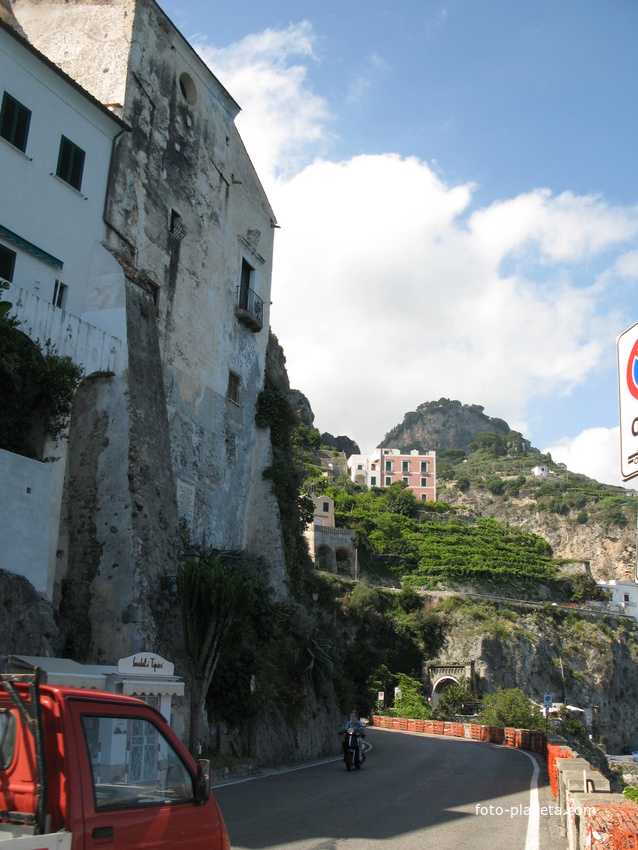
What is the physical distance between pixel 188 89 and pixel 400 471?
8547 cm

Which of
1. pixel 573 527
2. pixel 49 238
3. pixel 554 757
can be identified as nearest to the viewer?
pixel 554 757

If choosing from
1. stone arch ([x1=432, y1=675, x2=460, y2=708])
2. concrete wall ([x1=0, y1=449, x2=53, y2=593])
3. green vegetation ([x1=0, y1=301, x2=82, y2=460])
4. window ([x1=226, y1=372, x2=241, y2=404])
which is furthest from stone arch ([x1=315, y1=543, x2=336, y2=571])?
concrete wall ([x1=0, y1=449, x2=53, y2=593])

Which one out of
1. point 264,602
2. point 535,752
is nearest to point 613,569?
point 535,752

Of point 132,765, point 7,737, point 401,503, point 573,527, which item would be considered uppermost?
point 573,527

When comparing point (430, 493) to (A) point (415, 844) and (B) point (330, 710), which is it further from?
(A) point (415, 844)

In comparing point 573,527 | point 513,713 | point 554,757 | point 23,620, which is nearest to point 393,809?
point 554,757

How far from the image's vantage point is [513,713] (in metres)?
32.8

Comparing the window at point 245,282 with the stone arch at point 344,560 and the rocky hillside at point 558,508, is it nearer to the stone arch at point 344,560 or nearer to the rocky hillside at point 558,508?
the stone arch at point 344,560

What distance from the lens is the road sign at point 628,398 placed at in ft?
12.6

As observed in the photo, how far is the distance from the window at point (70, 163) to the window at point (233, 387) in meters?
8.19

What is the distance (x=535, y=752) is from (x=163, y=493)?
14.9 meters

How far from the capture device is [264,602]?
18000mm

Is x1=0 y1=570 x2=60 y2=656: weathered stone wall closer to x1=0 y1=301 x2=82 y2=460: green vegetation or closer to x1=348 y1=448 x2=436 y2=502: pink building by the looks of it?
x1=0 y1=301 x2=82 y2=460: green vegetation

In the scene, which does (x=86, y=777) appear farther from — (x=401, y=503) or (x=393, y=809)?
(x=401, y=503)
